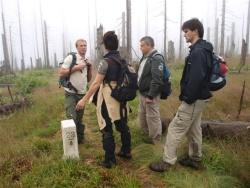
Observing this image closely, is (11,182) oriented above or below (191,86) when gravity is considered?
below

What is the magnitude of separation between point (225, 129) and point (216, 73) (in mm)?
1849

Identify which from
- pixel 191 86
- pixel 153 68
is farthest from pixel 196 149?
pixel 153 68

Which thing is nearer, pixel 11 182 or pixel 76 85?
pixel 11 182

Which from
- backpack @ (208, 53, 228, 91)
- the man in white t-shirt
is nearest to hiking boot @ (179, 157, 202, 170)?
backpack @ (208, 53, 228, 91)

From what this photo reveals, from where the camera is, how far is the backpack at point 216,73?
4.11 meters

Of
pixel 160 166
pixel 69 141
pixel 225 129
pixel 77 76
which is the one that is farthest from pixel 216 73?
pixel 77 76

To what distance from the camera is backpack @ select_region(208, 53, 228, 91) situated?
411 cm

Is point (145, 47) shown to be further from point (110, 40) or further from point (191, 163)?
point (191, 163)

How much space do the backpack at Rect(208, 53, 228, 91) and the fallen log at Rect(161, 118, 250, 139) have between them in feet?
5.45

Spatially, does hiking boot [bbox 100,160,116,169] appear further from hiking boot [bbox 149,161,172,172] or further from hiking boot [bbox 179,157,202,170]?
hiking boot [bbox 179,157,202,170]

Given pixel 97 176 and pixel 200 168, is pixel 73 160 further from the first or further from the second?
pixel 200 168

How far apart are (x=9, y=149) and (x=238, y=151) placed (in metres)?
3.86

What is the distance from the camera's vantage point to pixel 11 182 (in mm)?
4348

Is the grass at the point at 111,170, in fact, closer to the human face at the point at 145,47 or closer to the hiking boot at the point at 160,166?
the hiking boot at the point at 160,166
